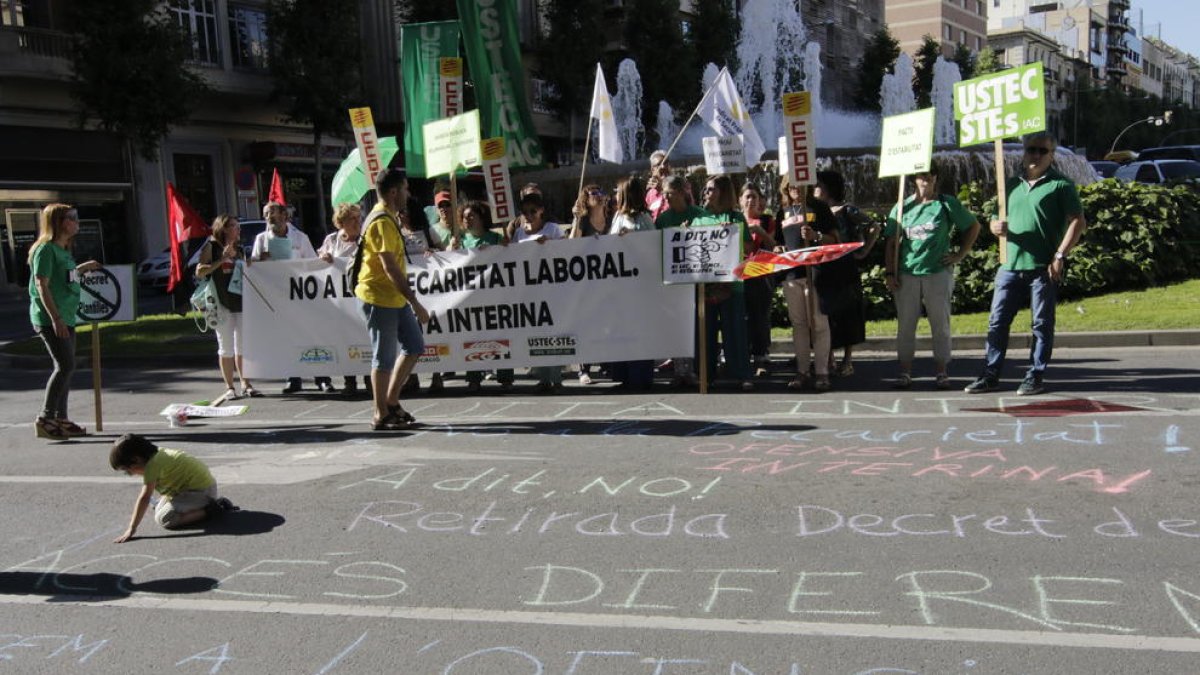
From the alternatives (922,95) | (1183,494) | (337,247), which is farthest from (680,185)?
(922,95)

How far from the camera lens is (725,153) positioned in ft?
32.1

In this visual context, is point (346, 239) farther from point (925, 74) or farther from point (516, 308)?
point (925, 74)

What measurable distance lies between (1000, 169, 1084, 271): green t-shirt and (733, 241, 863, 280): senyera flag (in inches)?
48.8

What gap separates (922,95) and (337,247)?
207 ft

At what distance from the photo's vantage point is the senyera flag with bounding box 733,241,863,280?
8266 mm

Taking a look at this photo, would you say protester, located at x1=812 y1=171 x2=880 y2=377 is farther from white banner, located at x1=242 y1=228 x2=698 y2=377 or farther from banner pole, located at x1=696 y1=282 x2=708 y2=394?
white banner, located at x1=242 y1=228 x2=698 y2=377

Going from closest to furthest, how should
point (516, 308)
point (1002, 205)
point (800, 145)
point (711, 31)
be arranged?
1. point (1002, 205)
2. point (800, 145)
3. point (516, 308)
4. point (711, 31)

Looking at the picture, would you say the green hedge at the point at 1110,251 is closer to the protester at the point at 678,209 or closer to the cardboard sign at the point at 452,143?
the protester at the point at 678,209

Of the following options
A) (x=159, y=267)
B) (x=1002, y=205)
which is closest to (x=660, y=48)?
(x=159, y=267)

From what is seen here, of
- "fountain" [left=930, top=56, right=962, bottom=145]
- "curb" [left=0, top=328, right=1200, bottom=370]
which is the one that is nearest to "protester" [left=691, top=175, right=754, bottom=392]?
"curb" [left=0, top=328, right=1200, bottom=370]

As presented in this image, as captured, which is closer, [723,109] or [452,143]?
[452,143]

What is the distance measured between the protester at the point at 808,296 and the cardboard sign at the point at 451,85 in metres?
3.97

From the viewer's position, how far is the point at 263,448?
7.31 meters

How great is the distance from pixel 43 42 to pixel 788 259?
80.0 ft
